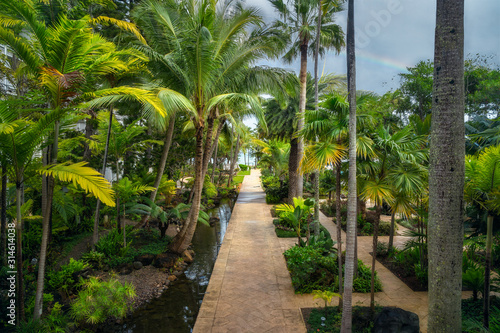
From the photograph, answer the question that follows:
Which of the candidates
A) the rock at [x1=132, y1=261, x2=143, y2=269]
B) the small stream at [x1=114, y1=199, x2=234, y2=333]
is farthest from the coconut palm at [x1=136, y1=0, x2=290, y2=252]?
the rock at [x1=132, y1=261, x2=143, y2=269]

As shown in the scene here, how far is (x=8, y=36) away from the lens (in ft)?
14.1

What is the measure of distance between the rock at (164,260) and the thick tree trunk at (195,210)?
52cm

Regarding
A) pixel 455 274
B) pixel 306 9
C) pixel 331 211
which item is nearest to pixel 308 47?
pixel 306 9

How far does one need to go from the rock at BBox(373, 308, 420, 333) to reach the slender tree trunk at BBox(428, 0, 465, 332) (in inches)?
36.8

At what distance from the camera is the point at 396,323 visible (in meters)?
4.16

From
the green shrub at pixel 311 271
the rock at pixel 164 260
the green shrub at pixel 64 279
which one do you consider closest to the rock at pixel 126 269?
the rock at pixel 164 260

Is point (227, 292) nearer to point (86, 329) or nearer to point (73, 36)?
point (86, 329)

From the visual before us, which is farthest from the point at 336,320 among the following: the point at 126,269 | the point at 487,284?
the point at 126,269

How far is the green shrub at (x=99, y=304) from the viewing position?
16.3 ft

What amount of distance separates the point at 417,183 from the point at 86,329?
6.29 m

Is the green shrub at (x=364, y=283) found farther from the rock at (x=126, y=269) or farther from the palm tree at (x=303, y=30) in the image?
the rock at (x=126, y=269)

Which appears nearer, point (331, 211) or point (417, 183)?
point (417, 183)

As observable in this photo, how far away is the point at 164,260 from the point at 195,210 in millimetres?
1674

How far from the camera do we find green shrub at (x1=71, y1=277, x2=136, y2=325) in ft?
16.3
